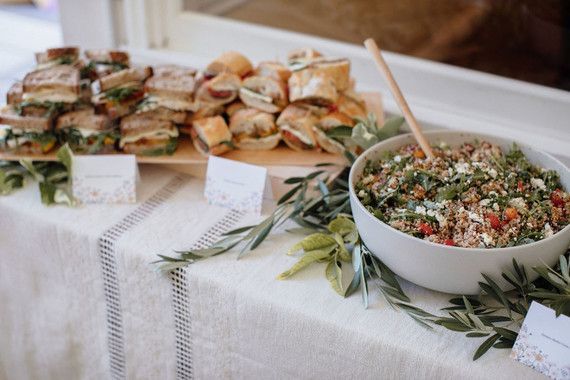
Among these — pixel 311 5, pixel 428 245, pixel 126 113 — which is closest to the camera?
pixel 428 245

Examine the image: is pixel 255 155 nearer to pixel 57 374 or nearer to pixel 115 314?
pixel 115 314

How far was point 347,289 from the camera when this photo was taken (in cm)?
113

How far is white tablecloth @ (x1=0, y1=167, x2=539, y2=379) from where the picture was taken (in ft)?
3.53

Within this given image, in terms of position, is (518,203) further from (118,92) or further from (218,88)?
(118,92)

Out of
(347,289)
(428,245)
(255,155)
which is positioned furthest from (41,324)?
(428,245)

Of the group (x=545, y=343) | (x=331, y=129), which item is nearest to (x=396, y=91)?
(x=331, y=129)

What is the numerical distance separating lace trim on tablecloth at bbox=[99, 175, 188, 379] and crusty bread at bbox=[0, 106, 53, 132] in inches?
10.5

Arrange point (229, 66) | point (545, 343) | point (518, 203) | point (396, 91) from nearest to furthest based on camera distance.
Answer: point (545, 343), point (518, 203), point (396, 91), point (229, 66)

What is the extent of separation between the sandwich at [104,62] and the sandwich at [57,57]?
0.10 ft

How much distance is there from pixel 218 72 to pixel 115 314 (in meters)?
0.58

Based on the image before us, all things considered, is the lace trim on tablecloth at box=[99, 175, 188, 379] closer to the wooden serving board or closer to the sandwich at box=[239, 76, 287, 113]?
the wooden serving board

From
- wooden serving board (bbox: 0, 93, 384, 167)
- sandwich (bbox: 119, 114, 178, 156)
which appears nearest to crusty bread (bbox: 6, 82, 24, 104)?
wooden serving board (bbox: 0, 93, 384, 167)

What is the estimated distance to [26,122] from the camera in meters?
1.37

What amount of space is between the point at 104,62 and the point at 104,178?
0.29m
